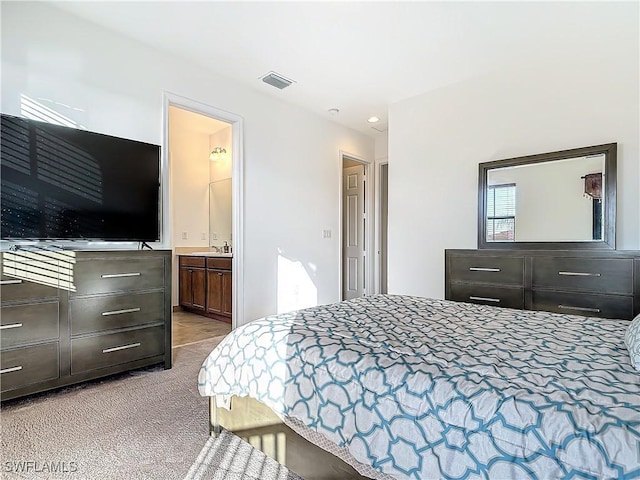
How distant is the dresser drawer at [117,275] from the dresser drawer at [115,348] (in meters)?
0.32

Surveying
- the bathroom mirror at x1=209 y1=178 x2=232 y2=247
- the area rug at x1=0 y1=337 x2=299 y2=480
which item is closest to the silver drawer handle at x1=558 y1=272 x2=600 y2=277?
the area rug at x1=0 y1=337 x2=299 y2=480

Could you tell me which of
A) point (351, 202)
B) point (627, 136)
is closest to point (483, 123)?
point (627, 136)

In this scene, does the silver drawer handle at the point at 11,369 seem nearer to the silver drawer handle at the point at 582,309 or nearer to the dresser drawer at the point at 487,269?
the dresser drawer at the point at 487,269

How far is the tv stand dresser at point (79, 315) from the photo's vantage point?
2.07m

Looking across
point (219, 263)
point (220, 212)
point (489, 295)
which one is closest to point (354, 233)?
point (220, 212)

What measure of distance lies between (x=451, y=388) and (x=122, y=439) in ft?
5.45

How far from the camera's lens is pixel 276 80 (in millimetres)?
3656

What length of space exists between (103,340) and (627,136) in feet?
13.8

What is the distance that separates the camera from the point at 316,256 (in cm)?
466

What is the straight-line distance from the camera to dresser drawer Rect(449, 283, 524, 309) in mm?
2838

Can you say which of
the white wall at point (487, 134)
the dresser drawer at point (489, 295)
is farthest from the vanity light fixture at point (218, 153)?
the dresser drawer at point (489, 295)

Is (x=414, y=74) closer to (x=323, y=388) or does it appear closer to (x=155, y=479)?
(x=323, y=388)

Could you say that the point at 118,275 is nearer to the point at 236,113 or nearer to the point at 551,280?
the point at 236,113

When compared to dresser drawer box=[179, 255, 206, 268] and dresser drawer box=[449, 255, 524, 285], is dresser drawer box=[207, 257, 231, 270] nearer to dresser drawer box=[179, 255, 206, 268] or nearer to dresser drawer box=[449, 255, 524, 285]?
dresser drawer box=[179, 255, 206, 268]
